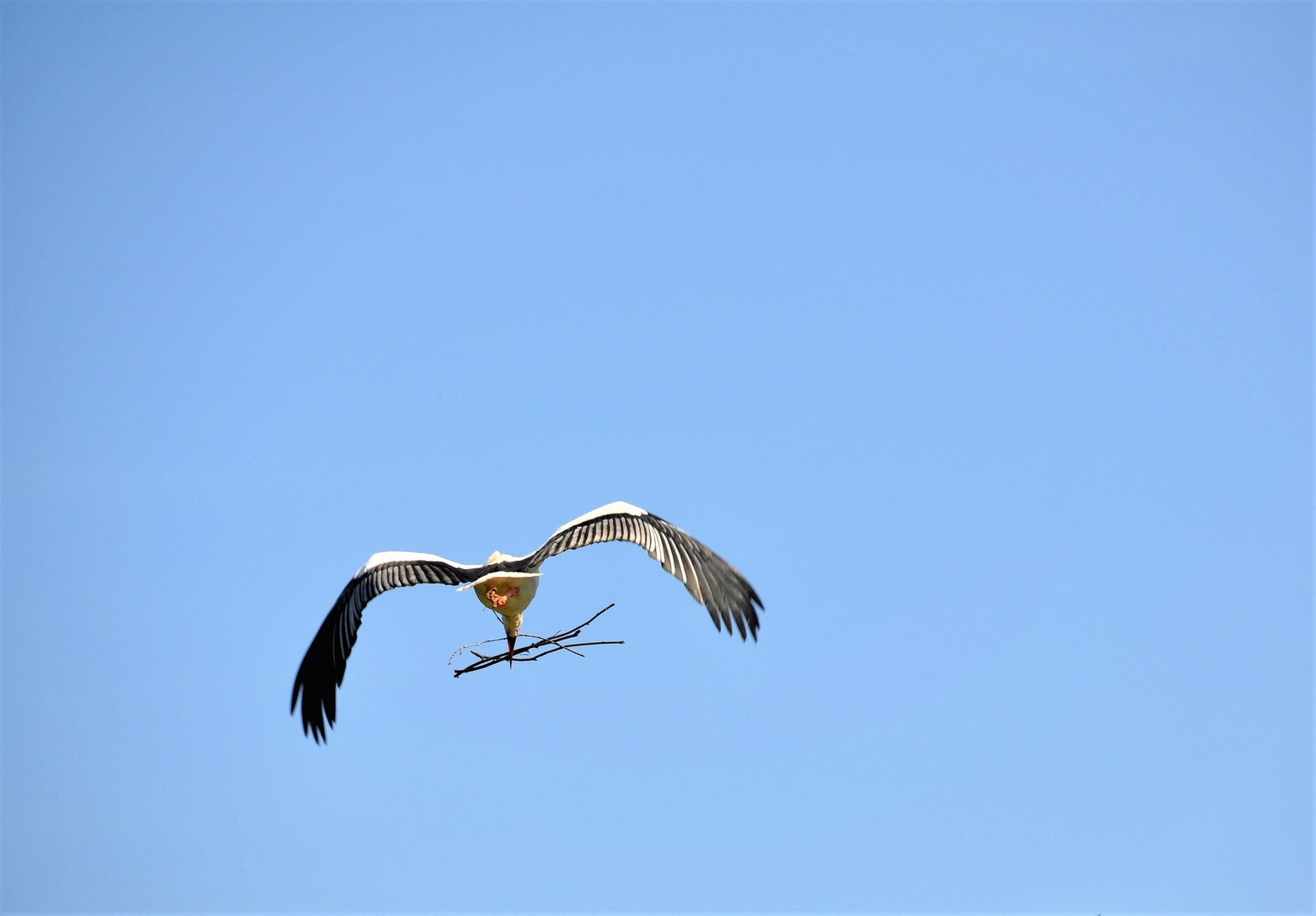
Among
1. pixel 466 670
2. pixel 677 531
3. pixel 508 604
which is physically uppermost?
pixel 677 531

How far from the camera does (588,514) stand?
18969 mm

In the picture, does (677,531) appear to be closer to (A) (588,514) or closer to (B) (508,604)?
(A) (588,514)

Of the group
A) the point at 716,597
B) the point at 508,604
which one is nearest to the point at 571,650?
the point at 508,604

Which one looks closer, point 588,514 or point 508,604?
point 508,604

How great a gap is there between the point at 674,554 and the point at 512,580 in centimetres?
289

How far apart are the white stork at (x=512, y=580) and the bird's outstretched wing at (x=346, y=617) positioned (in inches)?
0.6

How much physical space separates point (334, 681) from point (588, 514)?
5.13m

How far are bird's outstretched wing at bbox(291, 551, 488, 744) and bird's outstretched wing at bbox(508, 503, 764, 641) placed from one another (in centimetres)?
152

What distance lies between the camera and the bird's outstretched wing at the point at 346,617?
59.6 feet

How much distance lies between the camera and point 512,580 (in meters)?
17.1

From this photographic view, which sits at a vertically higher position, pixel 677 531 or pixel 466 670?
pixel 677 531

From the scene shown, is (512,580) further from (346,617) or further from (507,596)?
(346,617)

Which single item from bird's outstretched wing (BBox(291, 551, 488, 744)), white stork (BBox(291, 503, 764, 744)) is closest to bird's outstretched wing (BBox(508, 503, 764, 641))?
white stork (BBox(291, 503, 764, 744))

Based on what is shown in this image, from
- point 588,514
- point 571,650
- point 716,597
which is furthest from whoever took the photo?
point 588,514
